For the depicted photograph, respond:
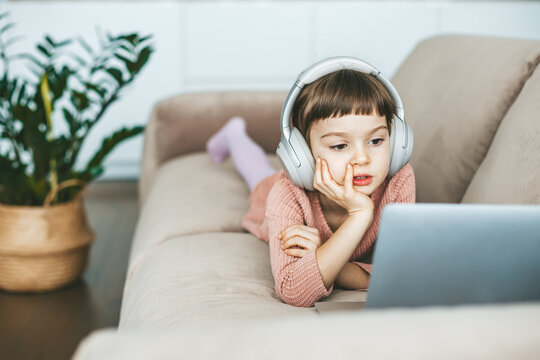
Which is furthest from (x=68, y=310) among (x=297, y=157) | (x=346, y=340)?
(x=346, y=340)

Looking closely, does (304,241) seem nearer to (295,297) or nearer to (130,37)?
(295,297)

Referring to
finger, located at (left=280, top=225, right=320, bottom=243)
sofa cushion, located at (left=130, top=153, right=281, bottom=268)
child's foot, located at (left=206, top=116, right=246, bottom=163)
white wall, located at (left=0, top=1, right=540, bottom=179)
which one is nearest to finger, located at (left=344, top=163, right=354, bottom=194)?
finger, located at (left=280, top=225, right=320, bottom=243)

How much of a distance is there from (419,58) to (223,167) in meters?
0.71

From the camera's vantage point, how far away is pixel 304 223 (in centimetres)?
108

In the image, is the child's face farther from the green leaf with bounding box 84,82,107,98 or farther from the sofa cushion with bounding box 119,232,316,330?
the green leaf with bounding box 84,82,107,98

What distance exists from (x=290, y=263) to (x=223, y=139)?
3.11ft

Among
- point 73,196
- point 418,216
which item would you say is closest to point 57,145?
point 73,196

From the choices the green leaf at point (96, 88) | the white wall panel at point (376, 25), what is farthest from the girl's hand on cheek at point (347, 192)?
the white wall panel at point (376, 25)

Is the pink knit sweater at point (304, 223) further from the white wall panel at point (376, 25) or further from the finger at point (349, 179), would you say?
the white wall panel at point (376, 25)

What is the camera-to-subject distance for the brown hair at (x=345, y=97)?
0.96m

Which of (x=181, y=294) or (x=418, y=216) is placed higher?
(x=418, y=216)

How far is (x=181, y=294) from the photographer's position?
1.02 m

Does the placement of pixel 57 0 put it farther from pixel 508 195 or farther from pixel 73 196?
pixel 508 195

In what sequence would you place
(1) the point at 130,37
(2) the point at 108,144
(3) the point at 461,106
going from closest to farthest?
(3) the point at 461,106
(1) the point at 130,37
(2) the point at 108,144
